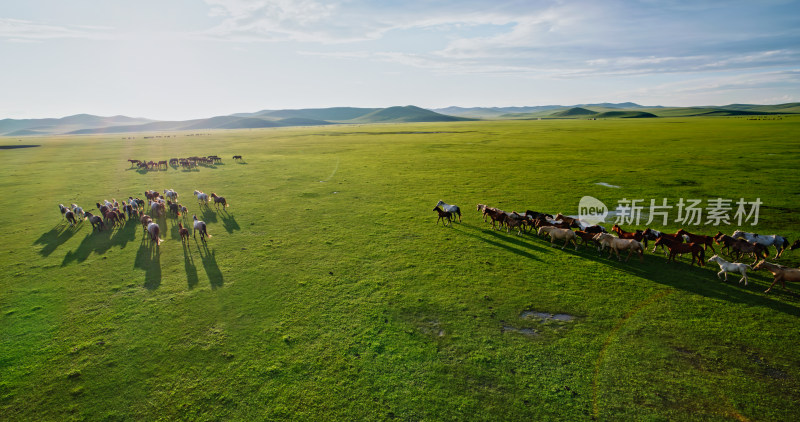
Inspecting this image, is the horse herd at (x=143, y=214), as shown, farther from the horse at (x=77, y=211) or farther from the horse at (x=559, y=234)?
the horse at (x=559, y=234)

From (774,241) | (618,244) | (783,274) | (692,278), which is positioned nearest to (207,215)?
(618,244)

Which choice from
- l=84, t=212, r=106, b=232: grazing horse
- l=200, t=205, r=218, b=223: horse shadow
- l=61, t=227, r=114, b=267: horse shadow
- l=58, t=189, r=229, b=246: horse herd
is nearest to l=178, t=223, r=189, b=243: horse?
l=58, t=189, r=229, b=246: horse herd

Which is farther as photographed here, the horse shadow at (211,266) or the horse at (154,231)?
the horse at (154,231)

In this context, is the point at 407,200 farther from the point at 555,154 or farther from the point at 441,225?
the point at 555,154

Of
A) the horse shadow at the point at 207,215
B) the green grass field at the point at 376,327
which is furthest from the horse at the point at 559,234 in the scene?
the horse shadow at the point at 207,215

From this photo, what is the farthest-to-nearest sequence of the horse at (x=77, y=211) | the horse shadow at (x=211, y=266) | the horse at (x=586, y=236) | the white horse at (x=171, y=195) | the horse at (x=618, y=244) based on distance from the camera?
the white horse at (x=171, y=195) < the horse at (x=77, y=211) < the horse at (x=586, y=236) < the horse at (x=618, y=244) < the horse shadow at (x=211, y=266)

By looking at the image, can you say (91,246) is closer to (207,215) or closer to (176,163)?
(207,215)

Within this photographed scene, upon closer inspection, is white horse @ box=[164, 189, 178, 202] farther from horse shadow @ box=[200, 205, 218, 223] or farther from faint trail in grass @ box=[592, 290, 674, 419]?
faint trail in grass @ box=[592, 290, 674, 419]
